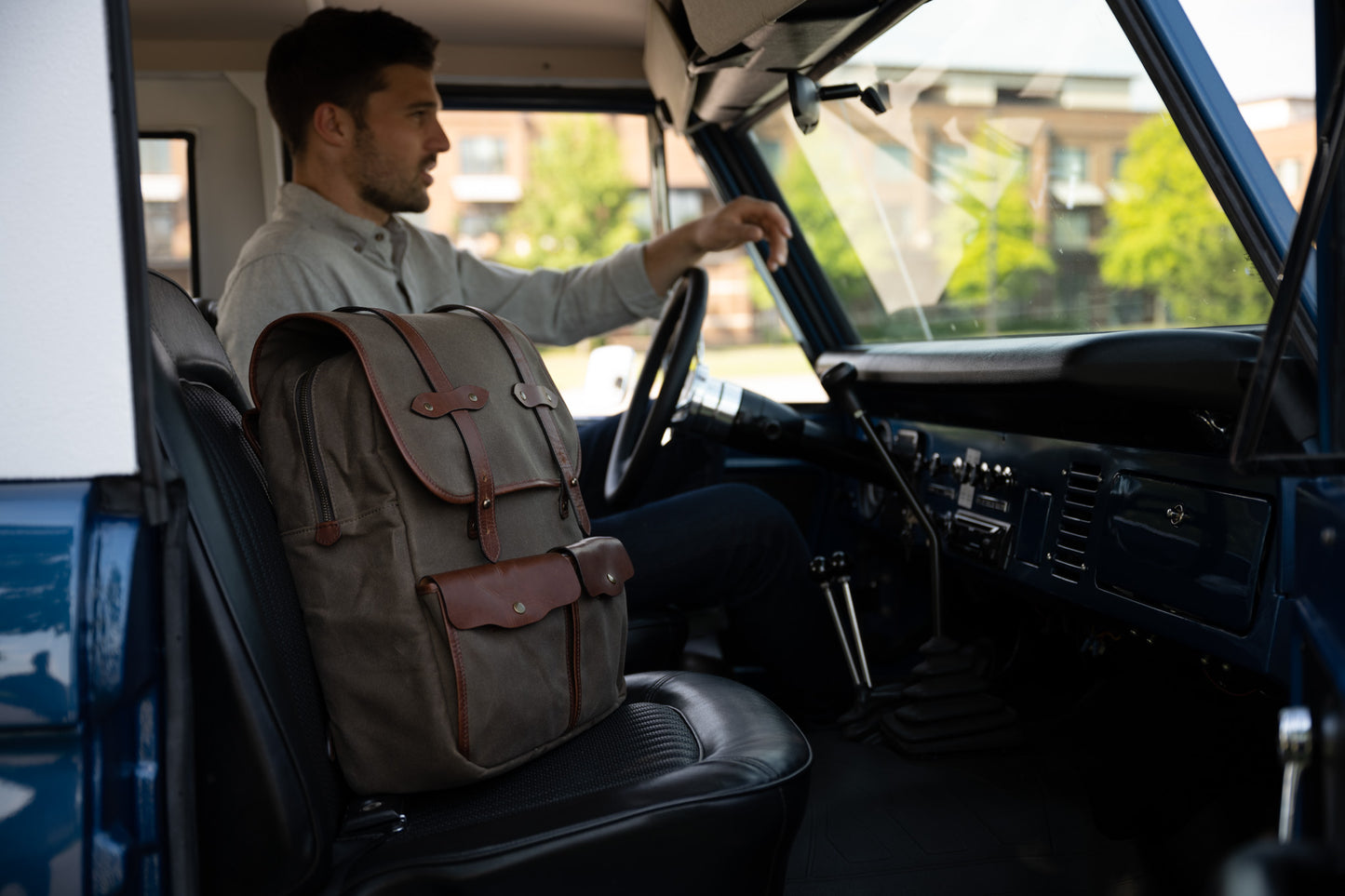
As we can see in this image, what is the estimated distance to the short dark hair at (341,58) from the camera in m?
2.13

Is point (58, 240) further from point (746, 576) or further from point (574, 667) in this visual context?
point (746, 576)

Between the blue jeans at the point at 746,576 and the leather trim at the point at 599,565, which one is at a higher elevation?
the leather trim at the point at 599,565

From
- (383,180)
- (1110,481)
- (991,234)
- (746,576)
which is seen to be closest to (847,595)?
(746,576)

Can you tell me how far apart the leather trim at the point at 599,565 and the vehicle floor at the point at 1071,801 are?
648 mm

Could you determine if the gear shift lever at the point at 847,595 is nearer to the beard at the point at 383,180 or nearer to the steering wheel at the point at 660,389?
the steering wheel at the point at 660,389

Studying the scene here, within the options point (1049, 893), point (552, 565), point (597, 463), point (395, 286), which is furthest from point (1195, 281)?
point (395, 286)

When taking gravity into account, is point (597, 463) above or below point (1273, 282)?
below

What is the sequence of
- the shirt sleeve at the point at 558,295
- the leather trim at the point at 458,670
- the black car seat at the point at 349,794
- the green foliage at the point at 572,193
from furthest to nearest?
the green foliage at the point at 572,193
the shirt sleeve at the point at 558,295
the leather trim at the point at 458,670
the black car seat at the point at 349,794

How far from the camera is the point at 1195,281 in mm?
1576

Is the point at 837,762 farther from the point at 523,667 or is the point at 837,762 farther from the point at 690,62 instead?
the point at 690,62

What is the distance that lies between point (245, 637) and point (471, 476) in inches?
11.8

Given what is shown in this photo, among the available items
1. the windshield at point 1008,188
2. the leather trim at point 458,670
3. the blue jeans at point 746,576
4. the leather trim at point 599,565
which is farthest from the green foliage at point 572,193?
the leather trim at point 458,670

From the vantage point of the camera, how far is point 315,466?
44.0 inches

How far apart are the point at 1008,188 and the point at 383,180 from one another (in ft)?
Result: 4.00
